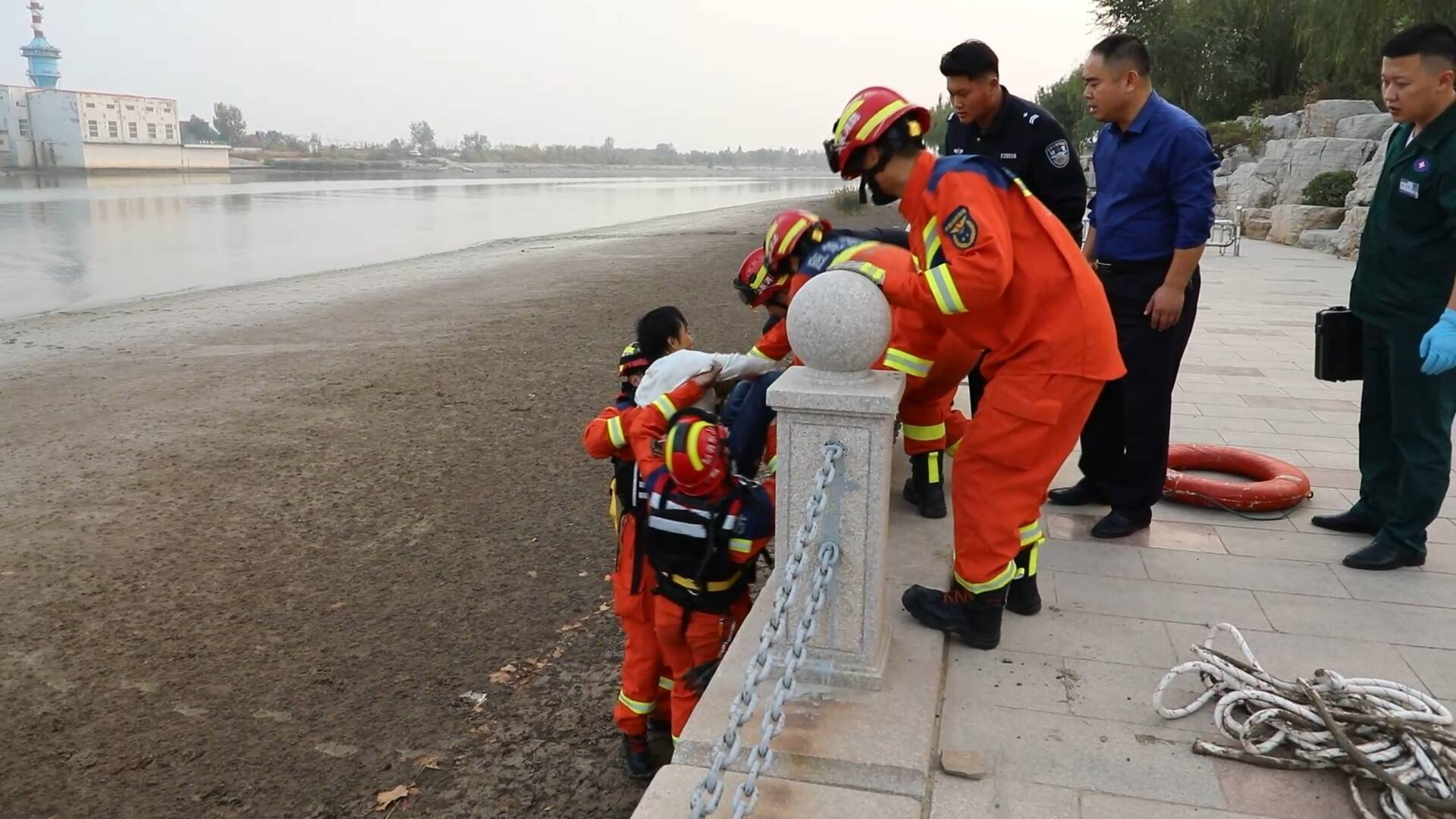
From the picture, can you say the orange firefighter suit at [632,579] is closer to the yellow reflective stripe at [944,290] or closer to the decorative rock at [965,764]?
the yellow reflective stripe at [944,290]

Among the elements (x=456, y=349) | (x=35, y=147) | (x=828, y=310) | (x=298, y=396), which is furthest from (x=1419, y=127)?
(x=35, y=147)

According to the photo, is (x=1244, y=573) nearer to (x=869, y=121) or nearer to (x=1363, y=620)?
(x=1363, y=620)

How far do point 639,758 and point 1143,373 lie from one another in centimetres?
253

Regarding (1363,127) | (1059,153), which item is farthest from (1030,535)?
(1363,127)

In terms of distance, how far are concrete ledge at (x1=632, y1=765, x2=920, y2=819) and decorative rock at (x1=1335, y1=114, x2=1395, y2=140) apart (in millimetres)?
21456

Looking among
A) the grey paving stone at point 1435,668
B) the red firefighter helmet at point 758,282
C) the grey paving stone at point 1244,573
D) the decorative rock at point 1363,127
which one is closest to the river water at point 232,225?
the red firefighter helmet at point 758,282

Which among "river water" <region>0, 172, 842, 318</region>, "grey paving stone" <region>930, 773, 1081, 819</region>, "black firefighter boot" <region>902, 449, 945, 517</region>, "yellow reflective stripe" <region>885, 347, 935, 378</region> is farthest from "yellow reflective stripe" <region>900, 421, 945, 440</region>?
"river water" <region>0, 172, 842, 318</region>

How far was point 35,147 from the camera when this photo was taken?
9069cm

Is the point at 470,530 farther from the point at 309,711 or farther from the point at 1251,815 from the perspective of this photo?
the point at 1251,815

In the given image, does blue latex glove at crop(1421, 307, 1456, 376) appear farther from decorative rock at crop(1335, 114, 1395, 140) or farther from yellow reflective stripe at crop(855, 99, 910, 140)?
decorative rock at crop(1335, 114, 1395, 140)

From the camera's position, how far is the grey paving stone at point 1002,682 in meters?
2.96

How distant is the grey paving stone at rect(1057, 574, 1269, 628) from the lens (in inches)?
139

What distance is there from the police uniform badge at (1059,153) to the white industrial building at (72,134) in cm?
10081

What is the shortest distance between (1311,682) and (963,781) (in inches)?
44.7
